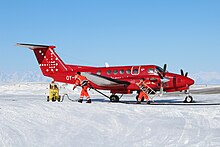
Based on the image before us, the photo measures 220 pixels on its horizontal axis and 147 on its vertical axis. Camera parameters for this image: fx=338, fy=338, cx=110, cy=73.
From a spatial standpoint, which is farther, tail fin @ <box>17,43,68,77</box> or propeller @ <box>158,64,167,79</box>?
tail fin @ <box>17,43,68,77</box>

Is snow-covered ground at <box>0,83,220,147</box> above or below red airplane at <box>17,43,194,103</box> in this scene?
below

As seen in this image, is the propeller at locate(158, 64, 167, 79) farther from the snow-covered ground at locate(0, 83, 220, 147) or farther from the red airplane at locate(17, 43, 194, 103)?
the snow-covered ground at locate(0, 83, 220, 147)

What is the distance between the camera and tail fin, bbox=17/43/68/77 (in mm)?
26719

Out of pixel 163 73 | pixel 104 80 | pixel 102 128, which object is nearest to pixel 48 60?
pixel 104 80

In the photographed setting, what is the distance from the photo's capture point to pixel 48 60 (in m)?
26.9

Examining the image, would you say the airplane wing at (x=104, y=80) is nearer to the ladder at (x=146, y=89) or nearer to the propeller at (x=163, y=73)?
the ladder at (x=146, y=89)

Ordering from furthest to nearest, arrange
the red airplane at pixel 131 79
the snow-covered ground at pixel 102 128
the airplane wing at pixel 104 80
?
1. the airplane wing at pixel 104 80
2. the red airplane at pixel 131 79
3. the snow-covered ground at pixel 102 128

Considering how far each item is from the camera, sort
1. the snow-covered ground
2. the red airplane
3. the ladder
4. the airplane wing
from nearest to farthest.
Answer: the snow-covered ground
the ladder
the red airplane
the airplane wing

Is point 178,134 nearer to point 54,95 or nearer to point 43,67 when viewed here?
point 54,95

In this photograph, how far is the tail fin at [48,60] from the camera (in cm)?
2672

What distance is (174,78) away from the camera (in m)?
22.8

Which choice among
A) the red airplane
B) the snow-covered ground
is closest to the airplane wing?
the red airplane

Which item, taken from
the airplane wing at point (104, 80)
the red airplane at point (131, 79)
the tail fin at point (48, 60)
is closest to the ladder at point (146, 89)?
the red airplane at point (131, 79)

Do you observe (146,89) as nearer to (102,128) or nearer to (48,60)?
(48,60)
